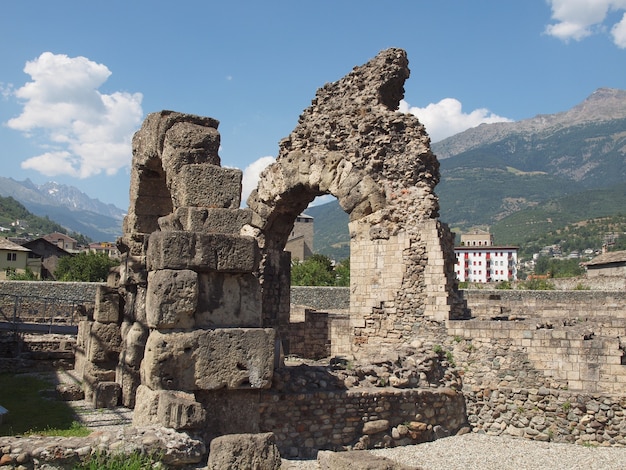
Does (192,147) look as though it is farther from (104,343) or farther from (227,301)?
(104,343)

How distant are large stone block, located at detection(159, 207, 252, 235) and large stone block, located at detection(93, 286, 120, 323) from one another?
13.4 feet

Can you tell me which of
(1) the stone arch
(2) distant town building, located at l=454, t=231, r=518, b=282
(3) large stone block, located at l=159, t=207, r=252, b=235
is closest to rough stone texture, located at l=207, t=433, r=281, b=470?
(3) large stone block, located at l=159, t=207, r=252, b=235

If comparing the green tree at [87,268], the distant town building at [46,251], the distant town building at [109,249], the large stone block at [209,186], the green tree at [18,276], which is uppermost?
the distant town building at [109,249]

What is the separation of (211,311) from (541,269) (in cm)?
9781

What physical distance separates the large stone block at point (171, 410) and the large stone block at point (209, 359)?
0.13m

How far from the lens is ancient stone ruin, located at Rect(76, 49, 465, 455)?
6.59 meters

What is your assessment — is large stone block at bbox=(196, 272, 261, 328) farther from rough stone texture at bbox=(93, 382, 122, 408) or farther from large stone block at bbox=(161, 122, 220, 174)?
rough stone texture at bbox=(93, 382, 122, 408)

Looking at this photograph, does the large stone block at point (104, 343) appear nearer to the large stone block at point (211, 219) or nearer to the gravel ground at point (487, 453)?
the gravel ground at point (487, 453)

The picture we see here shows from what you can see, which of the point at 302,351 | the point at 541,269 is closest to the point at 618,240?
the point at 541,269

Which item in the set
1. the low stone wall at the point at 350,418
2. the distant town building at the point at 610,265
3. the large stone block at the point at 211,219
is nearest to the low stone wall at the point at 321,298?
the distant town building at the point at 610,265

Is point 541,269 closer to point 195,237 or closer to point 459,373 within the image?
point 459,373

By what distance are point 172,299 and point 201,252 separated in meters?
0.55

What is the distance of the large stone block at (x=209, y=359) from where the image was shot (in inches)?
255

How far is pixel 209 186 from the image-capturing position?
758cm
